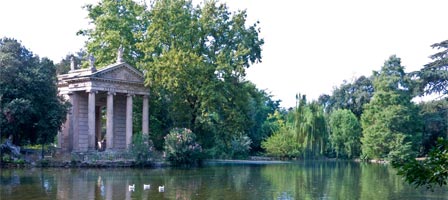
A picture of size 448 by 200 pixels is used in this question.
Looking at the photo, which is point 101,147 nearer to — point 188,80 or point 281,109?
point 188,80

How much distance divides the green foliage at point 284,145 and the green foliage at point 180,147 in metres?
26.5

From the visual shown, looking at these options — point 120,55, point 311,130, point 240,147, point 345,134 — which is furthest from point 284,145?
point 120,55

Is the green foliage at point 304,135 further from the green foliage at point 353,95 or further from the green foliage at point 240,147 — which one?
the green foliage at point 353,95

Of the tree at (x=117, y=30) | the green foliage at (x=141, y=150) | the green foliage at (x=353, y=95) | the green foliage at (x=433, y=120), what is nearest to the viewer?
the green foliage at (x=141, y=150)

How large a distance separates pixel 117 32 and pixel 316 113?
27224 millimetres

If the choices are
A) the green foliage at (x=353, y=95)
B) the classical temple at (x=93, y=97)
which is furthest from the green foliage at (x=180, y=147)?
the green foliage at (x=353, y=95)

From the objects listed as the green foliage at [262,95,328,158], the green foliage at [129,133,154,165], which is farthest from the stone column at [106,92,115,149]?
the green foliage at [262,95,328,158]

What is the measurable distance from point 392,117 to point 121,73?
29.7m

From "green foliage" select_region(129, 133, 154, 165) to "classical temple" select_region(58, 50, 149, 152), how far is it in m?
3.33

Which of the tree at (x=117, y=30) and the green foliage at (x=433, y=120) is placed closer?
the tree at (x=117, y=30)

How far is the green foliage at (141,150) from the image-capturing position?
44997 mm

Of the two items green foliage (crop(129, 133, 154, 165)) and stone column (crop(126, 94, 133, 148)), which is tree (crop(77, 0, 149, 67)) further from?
green foliage (crop(129, 133, 154, 165))

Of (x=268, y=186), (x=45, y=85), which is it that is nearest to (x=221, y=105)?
(x=45, y=85)

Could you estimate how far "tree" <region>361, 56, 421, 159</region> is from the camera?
6203cm
